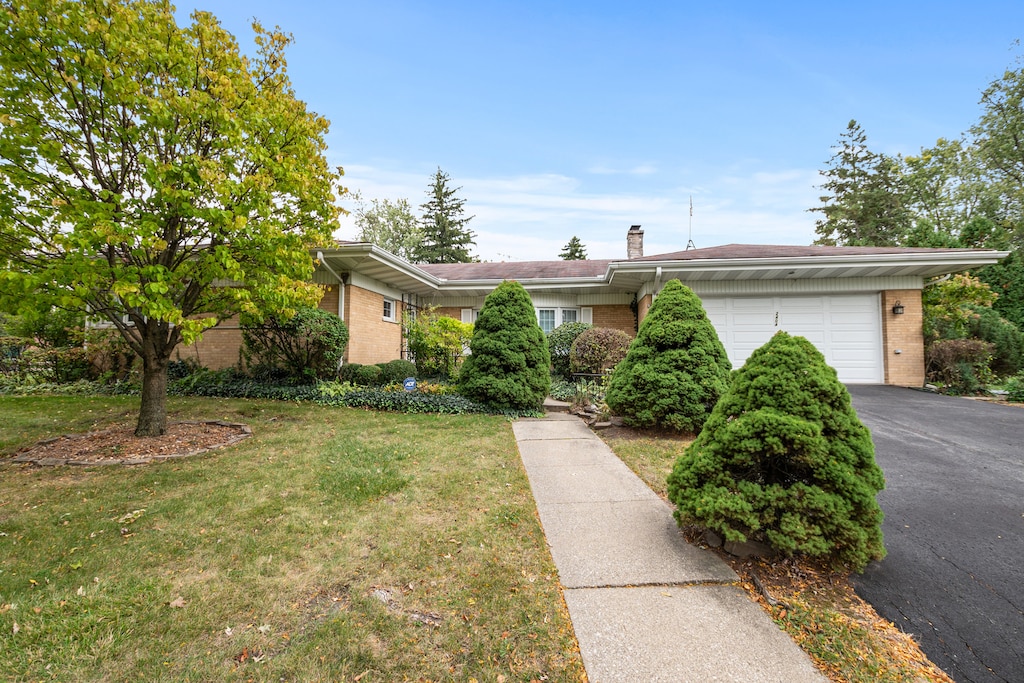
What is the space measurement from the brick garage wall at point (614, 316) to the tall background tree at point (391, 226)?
21.2m

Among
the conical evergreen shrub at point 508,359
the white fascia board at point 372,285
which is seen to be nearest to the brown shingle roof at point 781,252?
the conical evergreen shrub at point 508,359

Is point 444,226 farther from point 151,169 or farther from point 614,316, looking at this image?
point 151,169

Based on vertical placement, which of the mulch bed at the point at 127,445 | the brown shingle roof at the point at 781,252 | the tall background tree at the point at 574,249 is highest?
the tall background tree at the point at 574,249

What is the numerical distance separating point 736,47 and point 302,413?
10.7m

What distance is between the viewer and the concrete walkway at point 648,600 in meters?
1.70

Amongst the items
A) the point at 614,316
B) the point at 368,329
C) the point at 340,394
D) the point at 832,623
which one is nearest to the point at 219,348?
the point at 368,329

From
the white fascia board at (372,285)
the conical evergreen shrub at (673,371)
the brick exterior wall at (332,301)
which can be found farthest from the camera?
the white fascia board at (372,285)

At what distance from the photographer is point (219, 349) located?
1012cm

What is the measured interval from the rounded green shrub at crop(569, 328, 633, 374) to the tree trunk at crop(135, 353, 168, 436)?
7.42 m

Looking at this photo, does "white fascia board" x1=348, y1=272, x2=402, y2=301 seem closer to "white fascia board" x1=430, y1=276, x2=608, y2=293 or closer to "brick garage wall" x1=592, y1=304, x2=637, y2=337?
"white fascia board" x1=430, y1=276, x2=608, y2=293

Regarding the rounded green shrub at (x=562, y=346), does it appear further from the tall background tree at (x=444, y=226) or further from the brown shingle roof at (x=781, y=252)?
the tall background tree at (x=444, y=226)

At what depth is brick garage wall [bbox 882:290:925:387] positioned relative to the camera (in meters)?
9.74

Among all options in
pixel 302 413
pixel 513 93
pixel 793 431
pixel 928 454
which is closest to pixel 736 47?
pixel 513 93

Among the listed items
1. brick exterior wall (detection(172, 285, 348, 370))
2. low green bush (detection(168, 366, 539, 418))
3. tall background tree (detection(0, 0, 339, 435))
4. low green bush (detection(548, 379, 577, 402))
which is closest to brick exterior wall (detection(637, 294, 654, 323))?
low green bush (detection(548, 379, 577, 402))
